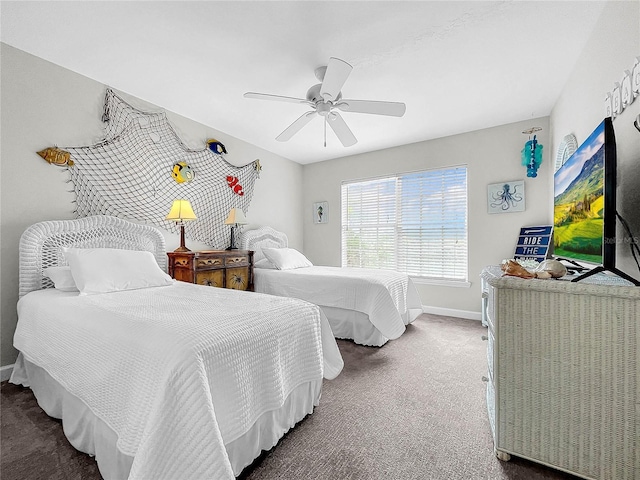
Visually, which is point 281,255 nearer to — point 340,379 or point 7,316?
point 340,379

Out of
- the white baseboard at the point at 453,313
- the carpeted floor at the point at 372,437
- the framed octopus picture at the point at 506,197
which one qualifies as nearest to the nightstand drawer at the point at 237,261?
the carpeted floor at the point at 372,437

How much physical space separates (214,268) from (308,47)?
2282 mm

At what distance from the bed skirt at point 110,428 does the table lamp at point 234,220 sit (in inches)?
84.9

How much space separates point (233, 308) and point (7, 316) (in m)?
1.98

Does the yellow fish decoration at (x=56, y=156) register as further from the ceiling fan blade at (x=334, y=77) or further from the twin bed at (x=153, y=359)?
the ceiling fan blade at (x=334, y=77)

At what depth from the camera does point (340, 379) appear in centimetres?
227

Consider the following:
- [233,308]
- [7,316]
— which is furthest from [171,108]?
[233,308]

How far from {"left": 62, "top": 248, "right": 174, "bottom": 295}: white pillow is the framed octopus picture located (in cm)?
380

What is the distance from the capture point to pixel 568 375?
4.11ft

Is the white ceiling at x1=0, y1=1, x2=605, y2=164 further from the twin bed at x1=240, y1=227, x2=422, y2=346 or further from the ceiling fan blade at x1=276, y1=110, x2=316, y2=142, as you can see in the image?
the twin bed at x1=240, y1=227, x2=422, y2=346

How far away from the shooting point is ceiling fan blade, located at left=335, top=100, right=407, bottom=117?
2271mm

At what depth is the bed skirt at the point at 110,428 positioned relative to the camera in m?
1.24

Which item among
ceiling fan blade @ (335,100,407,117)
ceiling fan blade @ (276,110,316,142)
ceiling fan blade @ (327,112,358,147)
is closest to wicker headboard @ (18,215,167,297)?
ceiling fan blade @ (276,110,316,142)

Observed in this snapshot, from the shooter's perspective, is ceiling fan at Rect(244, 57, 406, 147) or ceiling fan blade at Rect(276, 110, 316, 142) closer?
ceiling fan at Rect(244, 57, 406, 147)
